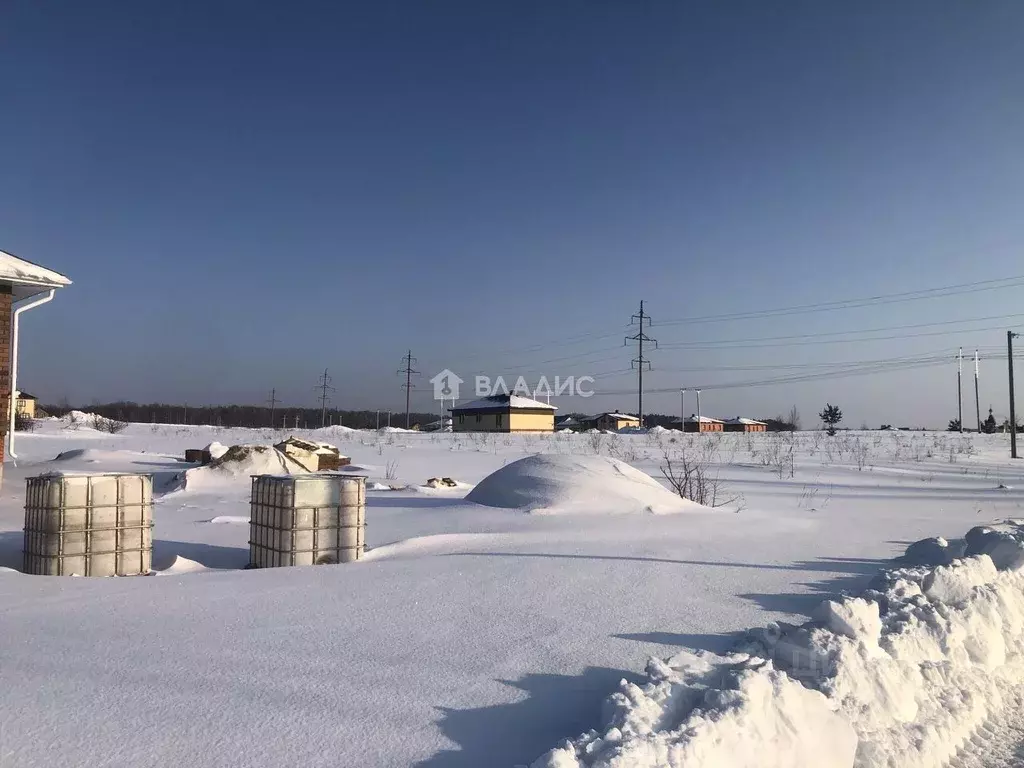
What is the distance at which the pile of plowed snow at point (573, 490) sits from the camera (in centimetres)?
901

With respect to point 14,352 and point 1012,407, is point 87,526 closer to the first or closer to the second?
point 14,352

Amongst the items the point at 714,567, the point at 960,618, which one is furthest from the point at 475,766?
the point at 714,567

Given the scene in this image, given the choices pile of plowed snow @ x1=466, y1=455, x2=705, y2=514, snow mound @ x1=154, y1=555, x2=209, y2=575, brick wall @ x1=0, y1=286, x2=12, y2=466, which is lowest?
snow mound @ x1=154, y1=555, x2=209, y2=575

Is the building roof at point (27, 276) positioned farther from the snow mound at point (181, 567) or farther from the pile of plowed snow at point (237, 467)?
the snow mound at point (181, 567)

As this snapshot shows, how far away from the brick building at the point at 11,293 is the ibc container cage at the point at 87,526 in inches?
197

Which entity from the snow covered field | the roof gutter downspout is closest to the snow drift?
the snow covered field

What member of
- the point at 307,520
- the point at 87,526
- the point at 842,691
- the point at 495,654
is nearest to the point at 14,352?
the point at 87,526

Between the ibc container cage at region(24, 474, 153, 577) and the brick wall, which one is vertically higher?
the brick wall

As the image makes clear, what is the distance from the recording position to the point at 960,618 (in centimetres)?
427

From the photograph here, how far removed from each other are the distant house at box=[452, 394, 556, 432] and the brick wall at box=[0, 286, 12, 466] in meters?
44.9

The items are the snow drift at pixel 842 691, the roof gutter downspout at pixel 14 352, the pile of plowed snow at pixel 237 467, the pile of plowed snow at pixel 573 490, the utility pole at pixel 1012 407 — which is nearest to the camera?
the snow drift at pixel 842 691

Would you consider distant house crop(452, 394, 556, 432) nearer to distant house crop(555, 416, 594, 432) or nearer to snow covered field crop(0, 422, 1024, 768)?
distant house crop(555, 416, 594, 432)

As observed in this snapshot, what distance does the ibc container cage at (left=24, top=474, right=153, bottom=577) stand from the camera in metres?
5.79

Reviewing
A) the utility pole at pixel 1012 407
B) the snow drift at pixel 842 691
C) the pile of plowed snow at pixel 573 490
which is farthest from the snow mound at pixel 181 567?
the utility pole at pixel 1012 407
